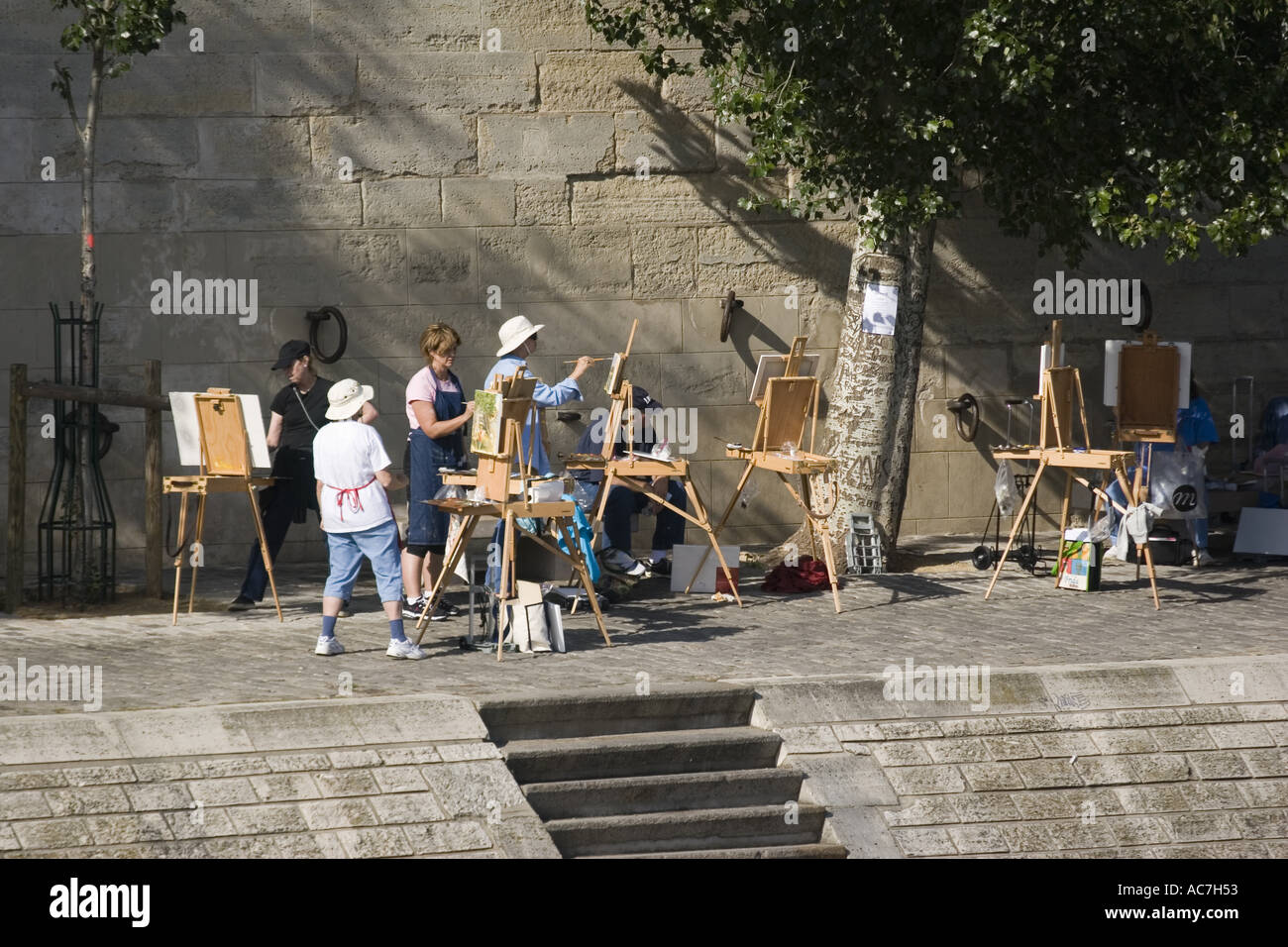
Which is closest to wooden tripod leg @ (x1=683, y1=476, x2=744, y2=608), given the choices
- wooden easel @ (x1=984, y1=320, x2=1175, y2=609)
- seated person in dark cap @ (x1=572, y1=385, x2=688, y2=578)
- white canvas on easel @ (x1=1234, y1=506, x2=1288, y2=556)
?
seated person in dark cap @ (x1=572, y1=385, x2=688, y2=578)

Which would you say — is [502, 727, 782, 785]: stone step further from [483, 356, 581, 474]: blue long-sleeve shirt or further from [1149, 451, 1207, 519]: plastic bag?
[1149, 451, 1207, 519]: plastic bag

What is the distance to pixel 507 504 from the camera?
9.52 meters

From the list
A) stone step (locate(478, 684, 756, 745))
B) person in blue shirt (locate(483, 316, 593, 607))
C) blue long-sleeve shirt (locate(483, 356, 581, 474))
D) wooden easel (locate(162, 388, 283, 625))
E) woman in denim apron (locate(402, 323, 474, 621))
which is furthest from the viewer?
wooden easel (locate(162, 388, 283, 625))

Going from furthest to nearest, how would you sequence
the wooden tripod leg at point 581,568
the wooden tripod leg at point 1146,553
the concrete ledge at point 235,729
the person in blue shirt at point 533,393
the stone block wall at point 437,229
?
the stone block wall at point 437,229
the wooden tripod leg at point 1146,553
the person in blue shirt at point 533,393
the wooden tripod leg at point 581,568
the concrete ledge at point 235,729

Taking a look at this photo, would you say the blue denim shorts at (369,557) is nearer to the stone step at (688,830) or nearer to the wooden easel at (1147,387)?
the stone step at (688,830)

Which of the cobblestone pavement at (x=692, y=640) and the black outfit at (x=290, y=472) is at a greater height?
the black outfit at (x=290, y=472)

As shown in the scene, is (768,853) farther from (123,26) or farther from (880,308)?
(123,26)

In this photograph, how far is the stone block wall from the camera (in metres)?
12.9

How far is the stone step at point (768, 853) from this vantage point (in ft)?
24.7

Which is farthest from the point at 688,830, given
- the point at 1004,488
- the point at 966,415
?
the point at 966,415

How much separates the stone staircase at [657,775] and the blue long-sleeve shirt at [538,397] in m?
2.17

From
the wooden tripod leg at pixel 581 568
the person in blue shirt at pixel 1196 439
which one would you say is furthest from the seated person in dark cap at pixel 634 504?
the person in blue shirt at pixel 1196 439

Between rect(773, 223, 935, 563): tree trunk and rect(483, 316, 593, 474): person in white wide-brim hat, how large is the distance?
9.22ft

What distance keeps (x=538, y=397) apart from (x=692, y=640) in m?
1.66
